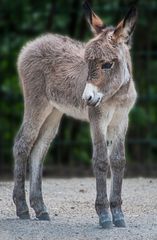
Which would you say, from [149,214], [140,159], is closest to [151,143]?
[140,159]

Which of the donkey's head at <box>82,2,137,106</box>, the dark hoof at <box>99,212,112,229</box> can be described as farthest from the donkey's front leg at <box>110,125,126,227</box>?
the donkey's head at <box>82,2,137,106</box>

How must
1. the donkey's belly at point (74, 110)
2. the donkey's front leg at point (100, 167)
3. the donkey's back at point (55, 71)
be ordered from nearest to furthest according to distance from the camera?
the donkey's front leg at point (100, 167)
the donkey's belly at point (74, 110)
the donkey's back at point (55, 71)

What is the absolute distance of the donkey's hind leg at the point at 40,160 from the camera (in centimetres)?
907

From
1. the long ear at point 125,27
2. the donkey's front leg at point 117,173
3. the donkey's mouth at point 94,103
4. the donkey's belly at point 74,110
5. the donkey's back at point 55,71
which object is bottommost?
the donkey's front leg at point 117,173

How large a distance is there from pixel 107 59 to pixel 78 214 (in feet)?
6.41

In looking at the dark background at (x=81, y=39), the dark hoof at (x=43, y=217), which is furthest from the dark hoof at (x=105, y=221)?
the dark background at (x=81, y=39)

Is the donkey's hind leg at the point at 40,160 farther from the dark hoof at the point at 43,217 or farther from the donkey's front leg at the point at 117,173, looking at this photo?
the donkey's front leg at the point at 117,173

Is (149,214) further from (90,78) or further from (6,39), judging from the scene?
(6,39)

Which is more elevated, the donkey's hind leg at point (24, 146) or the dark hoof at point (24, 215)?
the donkey's hind leg at point (24, 146)

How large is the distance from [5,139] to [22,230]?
7.26 metres

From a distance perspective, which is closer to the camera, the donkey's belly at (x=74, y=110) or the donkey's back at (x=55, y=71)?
the donkey's belly at (x=74, y=110)

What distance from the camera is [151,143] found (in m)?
15.3

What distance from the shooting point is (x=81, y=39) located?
1559cm

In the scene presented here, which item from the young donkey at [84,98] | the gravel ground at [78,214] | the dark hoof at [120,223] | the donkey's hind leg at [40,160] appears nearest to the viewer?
the gravel ground at [78,214]
